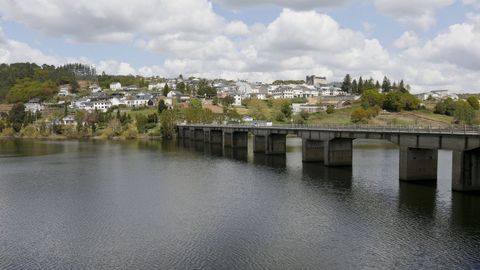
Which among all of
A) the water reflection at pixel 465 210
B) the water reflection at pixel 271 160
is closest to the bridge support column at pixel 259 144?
the water reflection at pixel 271 160

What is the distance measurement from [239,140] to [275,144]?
82.1 ft

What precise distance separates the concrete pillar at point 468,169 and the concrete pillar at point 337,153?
27.7m

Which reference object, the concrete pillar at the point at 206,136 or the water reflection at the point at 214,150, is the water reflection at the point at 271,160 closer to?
the water reflection at the point at 214,150

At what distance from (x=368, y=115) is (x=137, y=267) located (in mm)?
172434

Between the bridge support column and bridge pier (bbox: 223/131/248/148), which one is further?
bridge pier (bbox: 223/131/248/148)

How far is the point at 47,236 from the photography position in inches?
1451

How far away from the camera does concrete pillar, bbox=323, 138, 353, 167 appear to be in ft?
251

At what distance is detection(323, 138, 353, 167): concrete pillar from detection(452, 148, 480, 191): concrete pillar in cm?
2765

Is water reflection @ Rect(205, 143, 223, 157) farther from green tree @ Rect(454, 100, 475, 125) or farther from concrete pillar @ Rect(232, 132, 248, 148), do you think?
green tree @ Rect(454, 100, 475, 125)

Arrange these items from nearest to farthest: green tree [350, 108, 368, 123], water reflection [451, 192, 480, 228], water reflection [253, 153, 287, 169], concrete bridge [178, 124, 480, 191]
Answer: water reflection [451, 192, 480, 228]
concrete bridge [178, 124, 480, 191]
water reflection [253, 153, 287, 169]
green tree [350, 108, 368, 123]

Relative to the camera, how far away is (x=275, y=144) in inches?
4023

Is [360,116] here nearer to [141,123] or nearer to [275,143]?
[141,123]

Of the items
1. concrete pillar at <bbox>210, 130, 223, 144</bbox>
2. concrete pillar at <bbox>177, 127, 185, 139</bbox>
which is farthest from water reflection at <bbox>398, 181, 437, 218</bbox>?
concrete pillar at <bbox>177, 127, 185, 139</bbox>

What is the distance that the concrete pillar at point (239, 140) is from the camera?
412 ft
